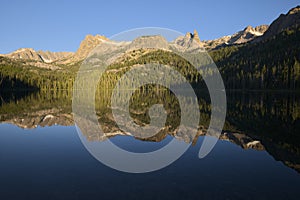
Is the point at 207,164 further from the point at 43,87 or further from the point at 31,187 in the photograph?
the point at 43,87

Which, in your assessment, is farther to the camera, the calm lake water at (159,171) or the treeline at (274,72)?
the treeline at (274,72)

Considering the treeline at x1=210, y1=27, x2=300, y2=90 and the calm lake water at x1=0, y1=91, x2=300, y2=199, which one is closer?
the calm lake water at x1=0, y1=91, x2=300, y2=199

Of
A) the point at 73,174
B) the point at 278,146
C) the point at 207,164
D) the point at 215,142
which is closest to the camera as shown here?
the point at 73,174

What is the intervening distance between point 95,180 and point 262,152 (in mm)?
12289

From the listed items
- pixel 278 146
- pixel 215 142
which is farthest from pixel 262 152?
pixel 215 142

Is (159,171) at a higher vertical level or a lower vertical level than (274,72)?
lower

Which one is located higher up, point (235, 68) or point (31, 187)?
point (235, 68)

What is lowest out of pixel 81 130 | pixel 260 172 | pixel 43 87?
pixel 260 172

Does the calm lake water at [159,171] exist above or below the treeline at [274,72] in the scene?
below

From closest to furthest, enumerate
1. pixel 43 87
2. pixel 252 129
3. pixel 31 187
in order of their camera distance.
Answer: pixel 31 187 < pixel 252 129 < pixel 43 87

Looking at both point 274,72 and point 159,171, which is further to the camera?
point 274,72

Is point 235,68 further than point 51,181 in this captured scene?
Yes

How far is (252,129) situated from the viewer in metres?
24.9

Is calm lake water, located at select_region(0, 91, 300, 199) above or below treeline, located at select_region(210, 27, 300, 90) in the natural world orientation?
below
